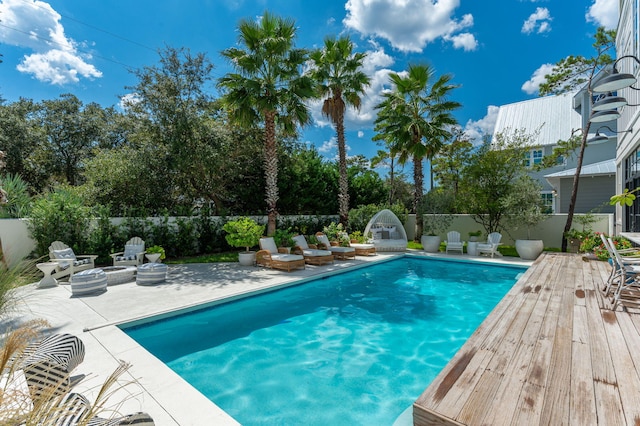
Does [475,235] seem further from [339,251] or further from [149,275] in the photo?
[149,275]

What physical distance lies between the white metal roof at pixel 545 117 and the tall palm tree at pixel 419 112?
389 inches

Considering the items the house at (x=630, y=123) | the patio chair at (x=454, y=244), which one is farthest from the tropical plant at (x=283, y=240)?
the house at (x=630, y=123)

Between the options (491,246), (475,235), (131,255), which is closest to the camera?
(131,255)

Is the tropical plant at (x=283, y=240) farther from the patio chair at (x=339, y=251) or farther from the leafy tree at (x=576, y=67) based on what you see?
the leafy tree at (x=576, y=67)

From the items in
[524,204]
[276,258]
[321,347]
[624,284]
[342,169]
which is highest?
[342,169]

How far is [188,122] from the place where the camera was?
12141 millimetres

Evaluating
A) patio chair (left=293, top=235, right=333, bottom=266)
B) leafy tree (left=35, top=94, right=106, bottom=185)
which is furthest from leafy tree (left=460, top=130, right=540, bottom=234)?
leafy tree (left=35, top=94, right=106, bottom=185)

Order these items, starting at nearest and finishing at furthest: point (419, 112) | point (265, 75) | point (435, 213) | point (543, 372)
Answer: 1. point (543, 372)
2. point (265, 75)
3. point (419, 112)
4. point (435, 213)

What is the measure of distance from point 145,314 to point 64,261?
437 centimetres

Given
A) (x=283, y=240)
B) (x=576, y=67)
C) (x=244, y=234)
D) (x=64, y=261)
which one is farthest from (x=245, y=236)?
(x=576, y=67)

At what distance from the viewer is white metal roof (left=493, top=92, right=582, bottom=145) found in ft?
74.2

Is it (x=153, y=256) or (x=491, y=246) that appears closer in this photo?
(x=153, y=256)

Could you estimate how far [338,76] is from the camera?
46.8ft

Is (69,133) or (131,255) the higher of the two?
(69,133)
